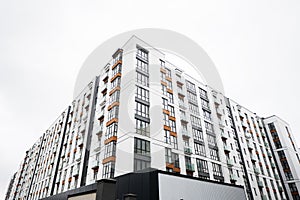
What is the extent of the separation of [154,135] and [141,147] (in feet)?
8.62

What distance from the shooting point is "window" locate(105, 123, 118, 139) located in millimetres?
21414

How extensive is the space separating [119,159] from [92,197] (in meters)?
6.86

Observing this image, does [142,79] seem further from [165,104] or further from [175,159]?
[175,159]

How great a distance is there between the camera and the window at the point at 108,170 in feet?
61.9

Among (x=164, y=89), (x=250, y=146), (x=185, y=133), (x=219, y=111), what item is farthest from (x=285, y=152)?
(x=164, y=89)

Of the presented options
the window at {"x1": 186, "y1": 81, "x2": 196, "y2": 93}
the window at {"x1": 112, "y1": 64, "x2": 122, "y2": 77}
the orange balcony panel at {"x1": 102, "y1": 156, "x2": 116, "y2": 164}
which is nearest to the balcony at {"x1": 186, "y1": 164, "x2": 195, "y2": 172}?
the orange balcony panel at {"x1": 102, "y1": 156, "x2": 116, "y2": 164}

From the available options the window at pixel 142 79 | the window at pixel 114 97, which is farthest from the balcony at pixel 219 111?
the window at pixel 114 97

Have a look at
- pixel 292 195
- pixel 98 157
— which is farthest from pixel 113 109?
pixel 292 195

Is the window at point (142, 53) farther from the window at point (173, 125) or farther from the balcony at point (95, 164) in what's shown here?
the balcony at point (95, 164)

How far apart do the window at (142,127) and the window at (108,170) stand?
4.33 meters

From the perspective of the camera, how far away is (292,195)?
35.5m

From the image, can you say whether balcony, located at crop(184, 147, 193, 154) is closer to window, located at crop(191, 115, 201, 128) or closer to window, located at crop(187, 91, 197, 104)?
window, located at crop(191, 115, 201, 128)

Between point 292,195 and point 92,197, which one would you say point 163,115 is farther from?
point 292,195

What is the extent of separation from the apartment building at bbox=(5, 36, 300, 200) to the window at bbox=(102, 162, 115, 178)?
102 millimetres
